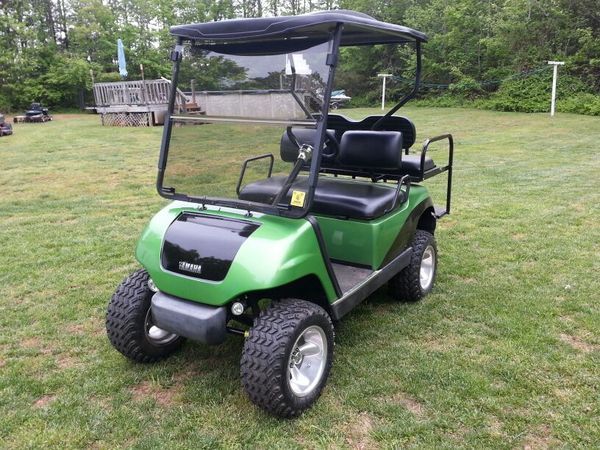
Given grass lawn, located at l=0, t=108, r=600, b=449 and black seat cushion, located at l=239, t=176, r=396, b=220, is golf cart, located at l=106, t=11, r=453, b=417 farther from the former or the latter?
grass lawn, located at l=0, t=108, r=600, b=449

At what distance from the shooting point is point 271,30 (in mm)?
2281

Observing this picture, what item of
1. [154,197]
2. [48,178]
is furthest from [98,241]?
[48,178]

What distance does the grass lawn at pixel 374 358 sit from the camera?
7.43ft

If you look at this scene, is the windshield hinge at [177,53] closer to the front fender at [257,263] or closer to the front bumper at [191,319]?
the front fender at [257,263]

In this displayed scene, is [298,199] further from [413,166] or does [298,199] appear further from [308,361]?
[413,166]

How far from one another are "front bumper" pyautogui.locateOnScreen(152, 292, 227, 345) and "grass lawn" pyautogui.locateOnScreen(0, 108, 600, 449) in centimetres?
38

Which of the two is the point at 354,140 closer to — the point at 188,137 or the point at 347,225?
the point at 347,225

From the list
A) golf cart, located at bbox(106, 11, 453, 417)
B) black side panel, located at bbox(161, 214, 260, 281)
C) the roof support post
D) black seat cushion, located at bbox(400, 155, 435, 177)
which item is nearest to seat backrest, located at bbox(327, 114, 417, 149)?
black seat cushion, located at bbox(400, 155, 435, 177)

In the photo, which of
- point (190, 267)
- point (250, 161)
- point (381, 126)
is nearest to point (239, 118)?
point (250, 161)

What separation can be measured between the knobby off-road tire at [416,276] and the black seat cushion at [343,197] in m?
0.49

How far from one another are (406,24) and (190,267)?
24045 mm

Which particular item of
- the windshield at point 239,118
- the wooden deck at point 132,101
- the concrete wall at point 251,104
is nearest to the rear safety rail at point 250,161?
the windshield at point 239,118

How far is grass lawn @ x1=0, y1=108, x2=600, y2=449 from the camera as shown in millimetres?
2266

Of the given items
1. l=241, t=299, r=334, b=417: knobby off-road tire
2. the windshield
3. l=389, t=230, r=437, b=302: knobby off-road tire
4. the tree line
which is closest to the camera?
l=241, t=299, r=334, b=417: knobby off-road tire
